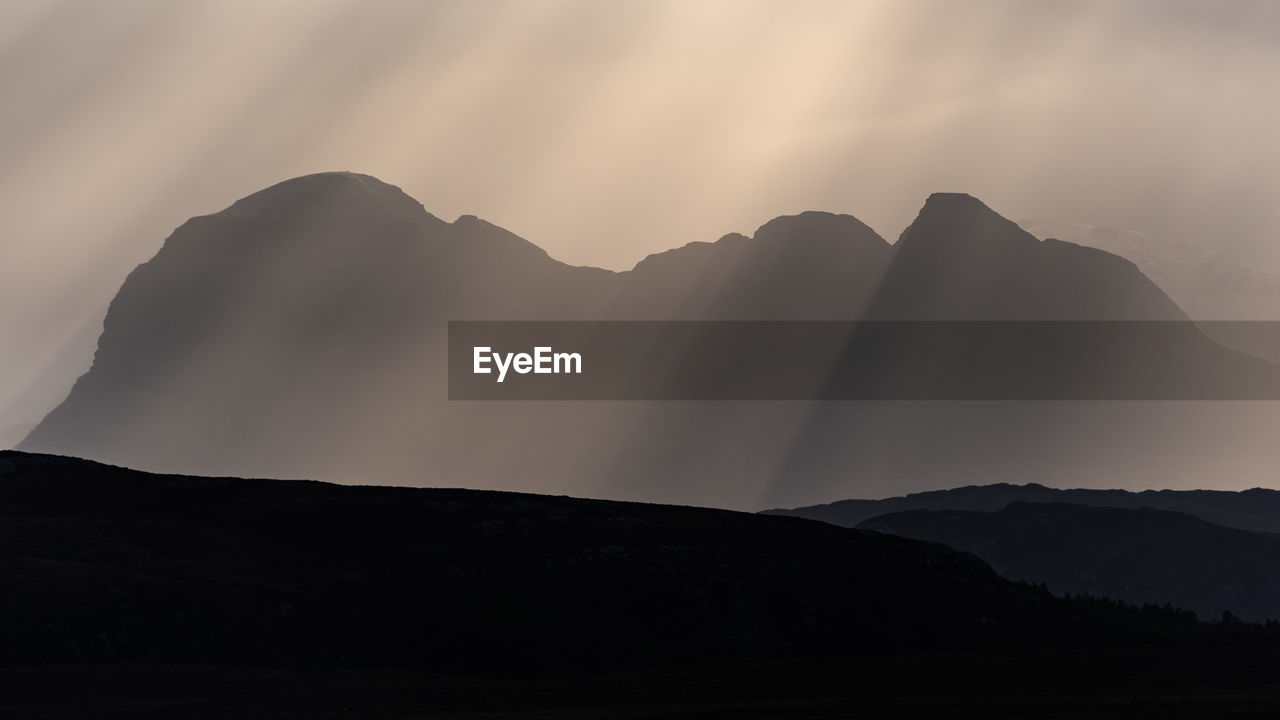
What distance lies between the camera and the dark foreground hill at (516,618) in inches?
3108

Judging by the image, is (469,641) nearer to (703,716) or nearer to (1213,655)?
(703,716)

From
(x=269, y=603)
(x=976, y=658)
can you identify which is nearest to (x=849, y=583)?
(x=976, y=658)

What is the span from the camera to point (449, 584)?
12131 centimetres

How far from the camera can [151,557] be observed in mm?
112438

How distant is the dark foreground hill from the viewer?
78.9 meters

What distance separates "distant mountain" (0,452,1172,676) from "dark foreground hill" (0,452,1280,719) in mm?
287

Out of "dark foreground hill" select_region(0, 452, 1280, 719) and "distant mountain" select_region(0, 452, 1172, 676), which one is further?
"distant mountain" select_region(0, 452, 1172, 676)

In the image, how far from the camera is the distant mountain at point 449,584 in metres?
100

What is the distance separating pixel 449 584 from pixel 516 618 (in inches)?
306

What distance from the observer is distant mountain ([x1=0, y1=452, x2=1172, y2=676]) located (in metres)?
100

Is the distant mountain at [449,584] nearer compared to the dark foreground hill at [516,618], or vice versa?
the dark foreground hill at [516,618]

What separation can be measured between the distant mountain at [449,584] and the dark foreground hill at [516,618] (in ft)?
0.94

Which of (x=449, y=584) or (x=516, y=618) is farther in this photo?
(x=449, y=584)

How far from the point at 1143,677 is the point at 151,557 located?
79.9 meters
